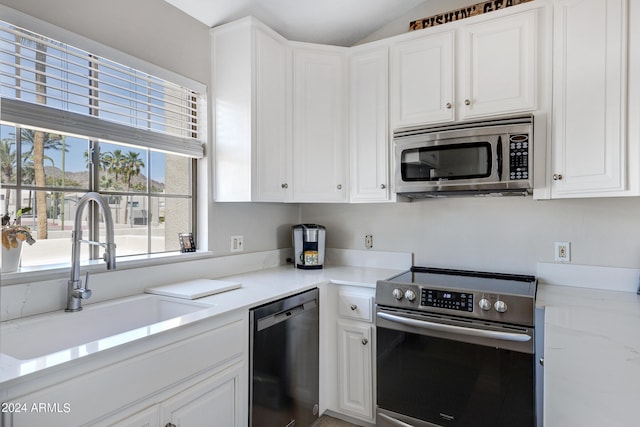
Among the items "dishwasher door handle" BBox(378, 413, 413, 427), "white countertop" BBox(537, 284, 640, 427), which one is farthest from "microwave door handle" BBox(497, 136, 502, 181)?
"dishwasher door handle" BBox(378, 413, 413, 427)

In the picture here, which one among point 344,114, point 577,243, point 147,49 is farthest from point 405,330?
point 147,49

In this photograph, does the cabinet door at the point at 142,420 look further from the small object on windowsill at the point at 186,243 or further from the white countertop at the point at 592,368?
the white countertop at the point at 592,368

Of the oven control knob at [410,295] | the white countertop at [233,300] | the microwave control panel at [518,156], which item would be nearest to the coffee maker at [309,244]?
the white countertop at [233,300]

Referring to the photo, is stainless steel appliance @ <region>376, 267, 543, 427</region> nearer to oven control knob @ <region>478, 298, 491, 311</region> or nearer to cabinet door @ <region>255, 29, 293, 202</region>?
oven control knob @ <region>478, 298, 491, 311</region>

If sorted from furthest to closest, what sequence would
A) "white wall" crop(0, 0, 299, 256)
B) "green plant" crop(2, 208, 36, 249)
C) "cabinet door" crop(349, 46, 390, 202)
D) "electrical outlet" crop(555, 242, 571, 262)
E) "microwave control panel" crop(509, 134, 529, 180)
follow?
"cabinet door" crop(349, 46, 390, 202)
"electrical outlet" crop(555, 242, 571, 262)
"microwave control panel" crop(509, 134, 529, 180)
"white wall" crop(0, 0, 299, 256)
"green plant" crop(2, 208, 36, 249)

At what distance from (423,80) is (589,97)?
84 cm

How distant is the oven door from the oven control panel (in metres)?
0.06

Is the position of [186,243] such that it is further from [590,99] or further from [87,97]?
[590,99]

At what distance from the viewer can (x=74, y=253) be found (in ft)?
4.70

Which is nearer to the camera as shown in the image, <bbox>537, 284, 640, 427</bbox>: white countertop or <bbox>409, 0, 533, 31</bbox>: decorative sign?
<bbox>537, 284, 640, 427</bbox>: white countertop

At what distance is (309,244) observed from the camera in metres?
2.65

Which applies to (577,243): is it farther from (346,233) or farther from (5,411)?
(5,411)

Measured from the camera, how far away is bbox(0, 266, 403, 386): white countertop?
38.1 inches

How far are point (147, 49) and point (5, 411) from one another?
1.64 m
